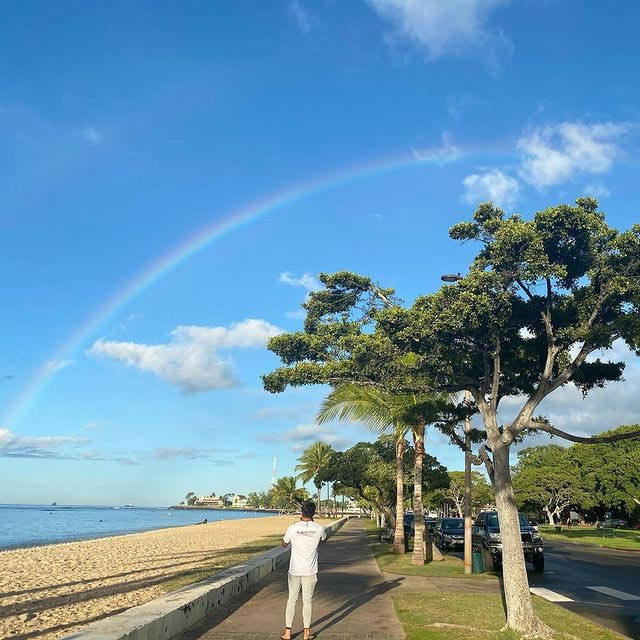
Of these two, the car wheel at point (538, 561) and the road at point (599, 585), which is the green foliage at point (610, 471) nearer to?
the road at point (599, 585)

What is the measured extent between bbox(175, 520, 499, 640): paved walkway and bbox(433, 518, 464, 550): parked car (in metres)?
14.1

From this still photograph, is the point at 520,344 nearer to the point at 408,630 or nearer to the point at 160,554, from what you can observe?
the point at 408,630

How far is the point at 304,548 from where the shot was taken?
25.0 feet

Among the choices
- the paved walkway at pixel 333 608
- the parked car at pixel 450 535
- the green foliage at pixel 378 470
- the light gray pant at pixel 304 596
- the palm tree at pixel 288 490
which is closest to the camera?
the light gray pant at pixel 304 596

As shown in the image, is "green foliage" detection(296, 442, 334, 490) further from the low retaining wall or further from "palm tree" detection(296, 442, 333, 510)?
the low retaining wall

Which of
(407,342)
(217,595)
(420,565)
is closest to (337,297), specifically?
(407,342)

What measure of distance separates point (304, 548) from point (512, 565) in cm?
316

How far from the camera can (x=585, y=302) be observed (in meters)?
9.23

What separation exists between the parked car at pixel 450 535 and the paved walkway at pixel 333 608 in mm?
14080

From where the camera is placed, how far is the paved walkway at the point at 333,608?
810 centimetres

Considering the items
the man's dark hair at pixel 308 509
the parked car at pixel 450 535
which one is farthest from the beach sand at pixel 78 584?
the parked car at pixel 450 535

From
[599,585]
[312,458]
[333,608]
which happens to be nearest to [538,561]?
[599,585]

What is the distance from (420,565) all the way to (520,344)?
11.3 m

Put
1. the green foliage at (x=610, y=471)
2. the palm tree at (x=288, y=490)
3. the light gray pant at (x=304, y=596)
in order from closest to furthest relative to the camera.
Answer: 1. the light gray pant at (x=304, y=596)
2. the green foliage at (x=610, y=471)
3. the palm tree at (x=288, y=490)
